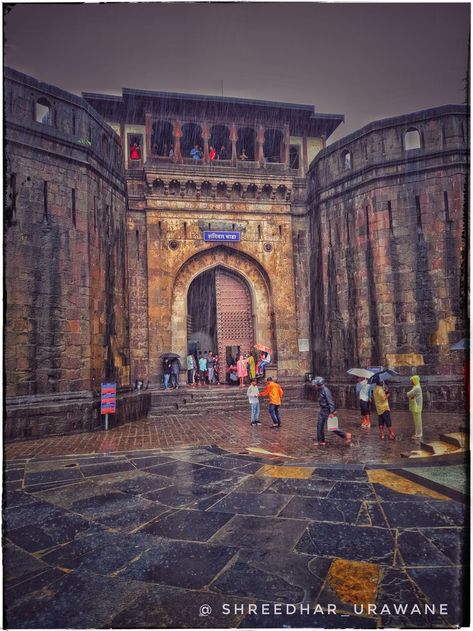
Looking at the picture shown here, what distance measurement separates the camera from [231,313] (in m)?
17.1

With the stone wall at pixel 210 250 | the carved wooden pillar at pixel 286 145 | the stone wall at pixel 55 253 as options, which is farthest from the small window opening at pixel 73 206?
the carved wooden pillar at pixel 286 145

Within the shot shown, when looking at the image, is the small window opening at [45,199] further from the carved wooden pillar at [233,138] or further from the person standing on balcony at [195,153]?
the carved wooden pillar at [233,138]

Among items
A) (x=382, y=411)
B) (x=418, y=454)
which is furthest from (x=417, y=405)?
(x=418, y=454)

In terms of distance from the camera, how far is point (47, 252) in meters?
10.3

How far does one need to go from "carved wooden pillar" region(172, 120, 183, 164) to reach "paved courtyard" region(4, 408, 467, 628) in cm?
1307

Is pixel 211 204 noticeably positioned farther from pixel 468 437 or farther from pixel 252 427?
pixel 468 437

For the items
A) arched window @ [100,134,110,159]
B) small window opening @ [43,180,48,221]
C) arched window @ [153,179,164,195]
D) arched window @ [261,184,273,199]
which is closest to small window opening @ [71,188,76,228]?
small window opening @ [43,180,48,221]

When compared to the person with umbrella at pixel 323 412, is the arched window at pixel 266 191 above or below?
above

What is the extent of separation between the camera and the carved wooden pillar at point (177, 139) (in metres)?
16.2

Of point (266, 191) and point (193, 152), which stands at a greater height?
point (193, 152)

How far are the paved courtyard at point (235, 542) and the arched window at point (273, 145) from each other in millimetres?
15332

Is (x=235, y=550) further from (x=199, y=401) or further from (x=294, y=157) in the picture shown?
(x=294, y=157)

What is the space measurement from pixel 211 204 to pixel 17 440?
11.3 m

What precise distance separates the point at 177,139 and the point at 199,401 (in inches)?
431
